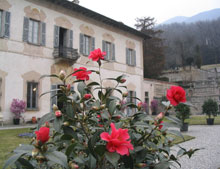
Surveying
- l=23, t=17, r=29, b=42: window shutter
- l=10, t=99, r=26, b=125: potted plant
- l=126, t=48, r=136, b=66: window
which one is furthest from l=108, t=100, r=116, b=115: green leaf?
l=126, t=48, r=136, b=66: window

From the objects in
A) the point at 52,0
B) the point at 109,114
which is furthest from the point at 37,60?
the point at 109,114

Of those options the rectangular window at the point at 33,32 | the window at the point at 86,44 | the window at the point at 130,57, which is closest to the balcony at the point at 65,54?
the window at the point at 86,44

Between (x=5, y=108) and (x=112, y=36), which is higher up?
(x=112, y=36)

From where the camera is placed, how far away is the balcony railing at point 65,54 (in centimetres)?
1170

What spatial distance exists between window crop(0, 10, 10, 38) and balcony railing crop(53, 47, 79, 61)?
2.69 meters

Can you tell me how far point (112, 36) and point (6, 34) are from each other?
7.75 meters

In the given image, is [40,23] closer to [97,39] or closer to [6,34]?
[6,34]

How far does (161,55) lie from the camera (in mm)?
28141

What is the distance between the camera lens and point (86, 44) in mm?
13836

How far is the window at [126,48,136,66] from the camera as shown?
16562 millimetres

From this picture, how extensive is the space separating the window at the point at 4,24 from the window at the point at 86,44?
454cm

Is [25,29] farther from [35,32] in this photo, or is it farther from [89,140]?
[89,140]

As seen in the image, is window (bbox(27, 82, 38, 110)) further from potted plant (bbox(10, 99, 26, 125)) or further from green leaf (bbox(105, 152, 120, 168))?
green leaf (bbox(105, 152, 120, 168))

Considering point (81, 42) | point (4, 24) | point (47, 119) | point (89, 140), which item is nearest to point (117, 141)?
point (89, 140)
